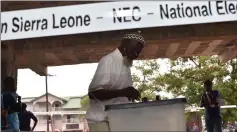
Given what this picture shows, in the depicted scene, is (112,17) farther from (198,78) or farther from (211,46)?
(198,78)

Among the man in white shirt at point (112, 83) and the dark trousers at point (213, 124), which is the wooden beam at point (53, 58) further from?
the dark trousers at point (213, 124)

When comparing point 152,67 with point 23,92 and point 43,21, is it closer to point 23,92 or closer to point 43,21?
point 23,92

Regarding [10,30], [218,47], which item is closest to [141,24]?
[10,30]

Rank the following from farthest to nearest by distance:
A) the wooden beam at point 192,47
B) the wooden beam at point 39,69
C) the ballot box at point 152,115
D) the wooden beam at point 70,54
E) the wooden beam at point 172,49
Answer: the wooden beam at point 192,47 < the wooden beam at point 172,49 < the wooden beam at point 70,54 < the wooden beam at point 39,69 < the ballot box at point 152,115

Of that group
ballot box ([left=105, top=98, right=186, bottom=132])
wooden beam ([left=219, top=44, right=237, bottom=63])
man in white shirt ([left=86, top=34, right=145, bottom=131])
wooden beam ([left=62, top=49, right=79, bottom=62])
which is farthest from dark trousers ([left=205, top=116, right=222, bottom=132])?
ballot box ([left=105, top=98, right=186, bottom=132])

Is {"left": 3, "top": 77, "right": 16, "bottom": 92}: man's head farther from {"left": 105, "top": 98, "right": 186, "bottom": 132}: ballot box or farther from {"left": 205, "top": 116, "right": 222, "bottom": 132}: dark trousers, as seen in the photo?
{"left": 205, "top": 116, "right": 222, "bottom": 132}: dark trousers

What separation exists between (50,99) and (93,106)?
4.75ft

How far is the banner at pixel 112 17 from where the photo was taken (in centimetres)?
267

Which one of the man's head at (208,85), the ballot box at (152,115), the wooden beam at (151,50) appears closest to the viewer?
the ballot box at (152,115)

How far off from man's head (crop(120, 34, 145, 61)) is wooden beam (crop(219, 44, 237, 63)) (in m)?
2.25

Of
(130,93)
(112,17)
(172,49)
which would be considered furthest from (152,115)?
(172,49)

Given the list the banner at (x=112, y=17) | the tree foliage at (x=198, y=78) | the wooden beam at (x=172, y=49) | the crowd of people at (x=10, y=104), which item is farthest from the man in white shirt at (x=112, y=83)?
the tree foliage at (x=198, y=78)

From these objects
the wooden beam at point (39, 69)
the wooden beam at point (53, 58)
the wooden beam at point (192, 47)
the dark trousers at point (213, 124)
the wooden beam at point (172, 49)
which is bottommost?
the dark trousers at point (213, 124)

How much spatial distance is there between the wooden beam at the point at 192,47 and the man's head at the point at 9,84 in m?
1.96
